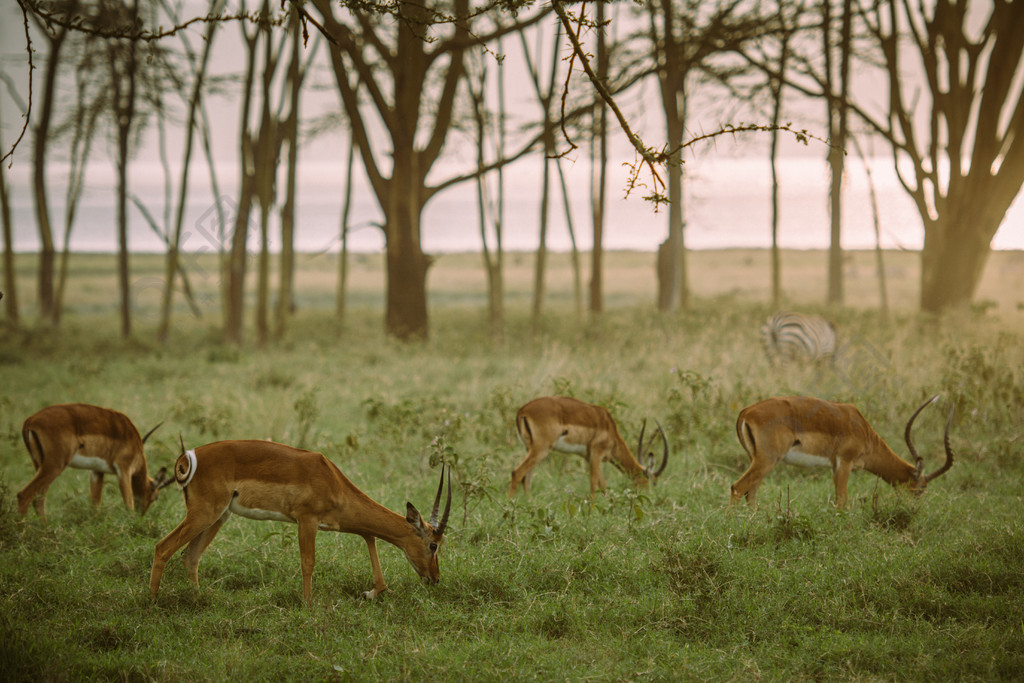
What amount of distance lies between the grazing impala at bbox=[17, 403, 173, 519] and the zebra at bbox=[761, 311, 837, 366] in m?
9.97

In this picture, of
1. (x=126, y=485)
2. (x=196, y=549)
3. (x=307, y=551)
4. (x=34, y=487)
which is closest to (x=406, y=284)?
(x=126, y=485)

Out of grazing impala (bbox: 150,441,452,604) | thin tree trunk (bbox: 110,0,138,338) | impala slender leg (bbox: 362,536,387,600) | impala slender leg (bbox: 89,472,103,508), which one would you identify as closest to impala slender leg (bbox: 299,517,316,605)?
grazing impala (bbox: 150,441,452,604)

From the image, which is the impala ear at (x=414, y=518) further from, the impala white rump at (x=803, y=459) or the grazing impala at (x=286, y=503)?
the impala white rump at (x=803, y=459)

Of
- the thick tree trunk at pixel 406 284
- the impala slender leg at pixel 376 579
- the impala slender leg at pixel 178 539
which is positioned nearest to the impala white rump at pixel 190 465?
the impala slender leg at pixel 178 539

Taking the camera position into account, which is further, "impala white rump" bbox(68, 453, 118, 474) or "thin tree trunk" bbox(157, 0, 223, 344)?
"thin tree trunk" bbox(157, 0, 223, 344)

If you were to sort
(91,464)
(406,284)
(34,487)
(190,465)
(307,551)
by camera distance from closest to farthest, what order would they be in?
(190,465) < (307,551) < (34,487) < (91,464) < (406,284)

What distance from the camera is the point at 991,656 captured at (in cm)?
433

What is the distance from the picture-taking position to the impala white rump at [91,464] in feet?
21.4

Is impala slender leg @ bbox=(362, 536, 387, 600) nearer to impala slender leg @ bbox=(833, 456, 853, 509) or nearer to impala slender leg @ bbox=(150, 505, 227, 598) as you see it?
impala slender leg @ bbox=(150, 505, 227, 598)

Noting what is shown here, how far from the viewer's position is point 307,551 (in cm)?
512

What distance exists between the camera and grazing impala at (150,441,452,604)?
16.6 feet

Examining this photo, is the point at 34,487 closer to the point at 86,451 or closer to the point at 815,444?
the point at 86,451

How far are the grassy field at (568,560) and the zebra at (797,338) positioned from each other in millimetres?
1994

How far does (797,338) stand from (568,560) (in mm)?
9928
